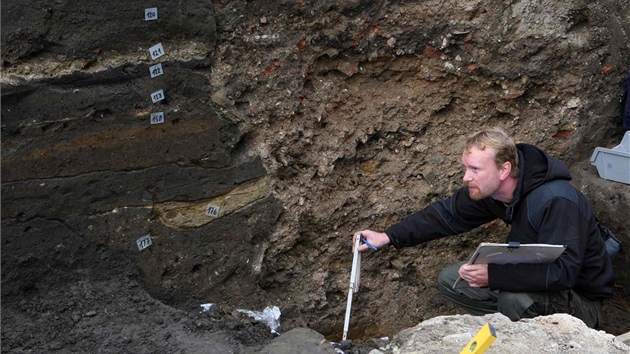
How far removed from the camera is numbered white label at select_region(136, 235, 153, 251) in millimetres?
4344

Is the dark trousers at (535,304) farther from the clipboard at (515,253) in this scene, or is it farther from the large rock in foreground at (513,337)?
the large rock in foreground at (513,337)

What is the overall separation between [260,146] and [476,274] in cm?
147

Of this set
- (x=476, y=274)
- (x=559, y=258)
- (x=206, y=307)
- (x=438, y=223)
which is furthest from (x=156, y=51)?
(x=559, y=258)

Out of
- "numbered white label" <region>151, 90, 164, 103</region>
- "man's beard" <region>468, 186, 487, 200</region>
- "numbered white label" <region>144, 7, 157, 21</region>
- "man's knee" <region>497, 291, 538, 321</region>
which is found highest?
"numbered white label" <region>144, 7, 157, 21</region>

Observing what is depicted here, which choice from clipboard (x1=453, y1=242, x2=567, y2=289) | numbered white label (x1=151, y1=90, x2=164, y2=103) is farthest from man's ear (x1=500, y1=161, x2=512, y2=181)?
numbered white label (x1=151, y1=90, x2=164, y2=103)

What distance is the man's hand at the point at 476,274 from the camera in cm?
417

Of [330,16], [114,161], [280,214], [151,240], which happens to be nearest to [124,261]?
[151,240]

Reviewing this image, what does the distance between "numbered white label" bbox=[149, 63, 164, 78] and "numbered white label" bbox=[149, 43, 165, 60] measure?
0.16 feet

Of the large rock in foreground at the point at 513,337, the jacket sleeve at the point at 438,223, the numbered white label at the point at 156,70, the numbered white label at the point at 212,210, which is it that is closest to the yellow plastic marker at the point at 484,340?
the large rock in foreground at the point at 513,337

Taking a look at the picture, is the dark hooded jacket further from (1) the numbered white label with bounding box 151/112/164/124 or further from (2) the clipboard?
(1) the numbered white label with bounding box 151/112/164/124

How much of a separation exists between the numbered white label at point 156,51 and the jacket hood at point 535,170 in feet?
6.58

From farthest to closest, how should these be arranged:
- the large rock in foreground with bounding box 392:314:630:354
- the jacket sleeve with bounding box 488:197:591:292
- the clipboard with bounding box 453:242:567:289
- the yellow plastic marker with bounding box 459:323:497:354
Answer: the jacket sleeve with bounding box 488:197:591:292, the clipboard with bounding box 453:242:567:289, the large rock in foreground with bounding box 392:314:630:354, the yellow plastic marker with bounding box 459:323:497:354

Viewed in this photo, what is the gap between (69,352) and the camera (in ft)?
12.2

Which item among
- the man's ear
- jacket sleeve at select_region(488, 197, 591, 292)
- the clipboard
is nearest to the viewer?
the clipboard
